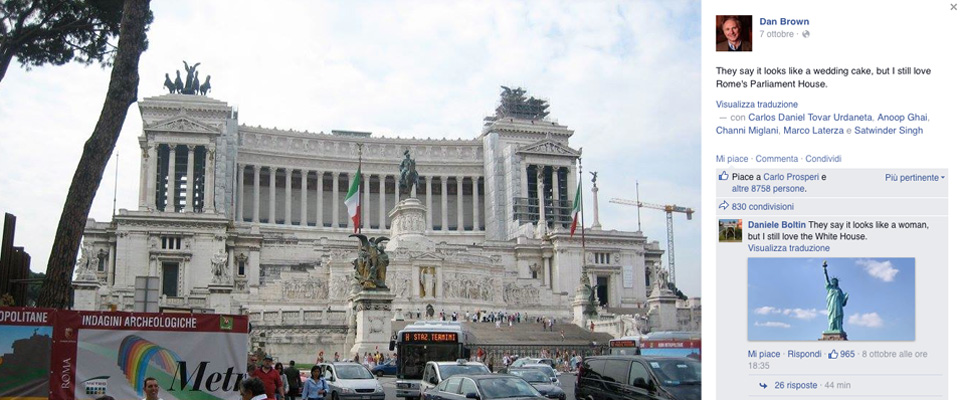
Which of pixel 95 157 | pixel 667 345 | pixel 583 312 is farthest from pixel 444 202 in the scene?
pixel 95 157

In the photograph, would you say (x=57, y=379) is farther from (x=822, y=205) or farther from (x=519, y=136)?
(x=519, y=136)

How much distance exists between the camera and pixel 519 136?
97688 millimetres

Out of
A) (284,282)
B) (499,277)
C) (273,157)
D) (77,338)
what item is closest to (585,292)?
(499,277)

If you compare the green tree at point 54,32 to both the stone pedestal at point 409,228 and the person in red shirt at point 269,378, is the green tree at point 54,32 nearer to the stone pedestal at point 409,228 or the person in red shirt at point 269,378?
the person in red shirt at point 269,378

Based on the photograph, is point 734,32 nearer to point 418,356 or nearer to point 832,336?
point 832,336

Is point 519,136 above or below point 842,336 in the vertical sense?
above

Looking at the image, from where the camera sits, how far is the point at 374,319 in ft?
148

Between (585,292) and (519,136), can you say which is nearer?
(585,292)

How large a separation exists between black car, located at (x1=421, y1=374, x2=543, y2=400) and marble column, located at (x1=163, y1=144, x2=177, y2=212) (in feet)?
224

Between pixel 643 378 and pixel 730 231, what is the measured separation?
28.0 feet

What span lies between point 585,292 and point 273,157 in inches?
1613

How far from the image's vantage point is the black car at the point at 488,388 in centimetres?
1798

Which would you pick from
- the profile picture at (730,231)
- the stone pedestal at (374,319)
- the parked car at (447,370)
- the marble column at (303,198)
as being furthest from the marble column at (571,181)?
the profile picture at (730,231)

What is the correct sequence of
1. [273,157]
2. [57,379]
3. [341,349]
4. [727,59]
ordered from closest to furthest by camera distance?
[727,59]
[57,379]
[341,349]
[273,157]
